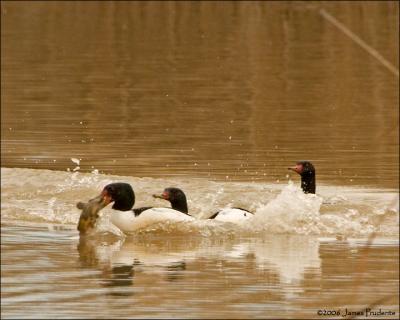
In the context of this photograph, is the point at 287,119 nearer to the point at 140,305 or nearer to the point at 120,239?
the point at 120,239

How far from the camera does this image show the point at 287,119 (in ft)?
85.5

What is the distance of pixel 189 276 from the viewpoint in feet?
40.9

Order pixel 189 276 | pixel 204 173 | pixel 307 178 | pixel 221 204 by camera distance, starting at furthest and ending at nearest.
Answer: pixel 204 173
pixel 221 204
pixel 307 178
pixel 189 276

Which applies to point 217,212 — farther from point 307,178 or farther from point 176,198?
point 307,178

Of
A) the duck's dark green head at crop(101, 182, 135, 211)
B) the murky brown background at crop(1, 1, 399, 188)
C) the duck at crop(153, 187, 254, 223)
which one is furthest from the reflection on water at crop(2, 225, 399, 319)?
the murky brown background at crop(1, 1, 399, 188)

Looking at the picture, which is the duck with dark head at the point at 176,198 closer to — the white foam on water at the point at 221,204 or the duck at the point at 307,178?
the white foam on water at the point at 221,204

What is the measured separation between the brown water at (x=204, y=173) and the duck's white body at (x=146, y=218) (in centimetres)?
10

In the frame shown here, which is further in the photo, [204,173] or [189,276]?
[204,173]

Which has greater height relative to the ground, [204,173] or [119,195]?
[204,173]

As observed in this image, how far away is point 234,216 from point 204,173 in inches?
152

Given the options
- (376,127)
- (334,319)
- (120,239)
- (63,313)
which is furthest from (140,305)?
(376,127)

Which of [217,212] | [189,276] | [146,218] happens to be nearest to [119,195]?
[146,218]

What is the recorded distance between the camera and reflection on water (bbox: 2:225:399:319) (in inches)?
427

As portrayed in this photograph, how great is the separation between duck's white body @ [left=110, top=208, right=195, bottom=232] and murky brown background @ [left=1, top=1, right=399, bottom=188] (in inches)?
138
